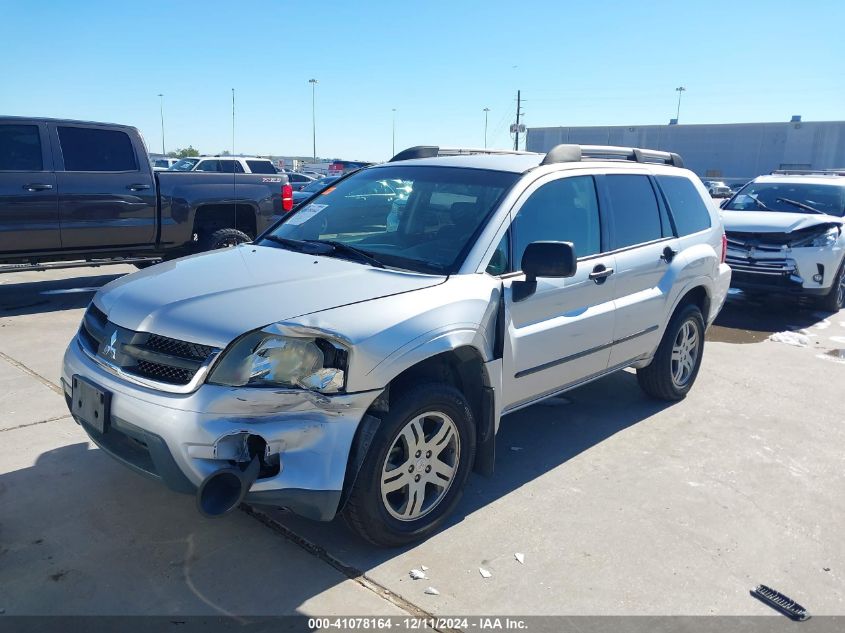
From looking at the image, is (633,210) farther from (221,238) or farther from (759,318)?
(221,238)

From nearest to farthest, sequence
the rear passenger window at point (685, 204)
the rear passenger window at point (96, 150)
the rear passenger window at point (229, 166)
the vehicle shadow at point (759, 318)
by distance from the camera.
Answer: the rear passenger window at point (685, 204)
the rear passenger window at point (96, 150)
the vehicle shadow at point (759, 318)
the rear passenger window at point (229, 166)

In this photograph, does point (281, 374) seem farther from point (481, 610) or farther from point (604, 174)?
point (604, 174)

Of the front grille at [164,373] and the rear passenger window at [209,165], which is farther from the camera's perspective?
the rear passenger window at [209,165]

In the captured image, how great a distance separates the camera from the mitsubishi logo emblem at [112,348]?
312cm

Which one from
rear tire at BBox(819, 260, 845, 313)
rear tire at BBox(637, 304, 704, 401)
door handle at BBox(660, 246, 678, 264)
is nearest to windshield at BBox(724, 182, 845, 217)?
rear tire at BBox(819, 260, 845, 313)

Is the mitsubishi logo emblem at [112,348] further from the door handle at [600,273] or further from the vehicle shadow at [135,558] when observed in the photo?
the door handle at [600,273]

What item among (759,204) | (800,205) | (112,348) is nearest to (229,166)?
(759,204)

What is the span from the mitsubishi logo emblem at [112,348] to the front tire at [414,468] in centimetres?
123

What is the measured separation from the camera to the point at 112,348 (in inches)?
123

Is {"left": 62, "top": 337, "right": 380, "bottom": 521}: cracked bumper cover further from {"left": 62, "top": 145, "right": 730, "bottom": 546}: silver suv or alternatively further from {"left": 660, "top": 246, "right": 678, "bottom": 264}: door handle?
{"left": 660, "top": 246, "right": 678, "bottom": 264}: door handle

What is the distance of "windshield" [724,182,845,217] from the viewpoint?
31.8ft

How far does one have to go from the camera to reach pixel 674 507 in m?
3.83

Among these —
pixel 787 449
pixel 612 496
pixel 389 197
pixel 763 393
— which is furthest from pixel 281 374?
pixel 763 393

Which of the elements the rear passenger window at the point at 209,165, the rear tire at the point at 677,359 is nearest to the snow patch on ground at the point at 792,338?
the rear tire at the point at 677,359
